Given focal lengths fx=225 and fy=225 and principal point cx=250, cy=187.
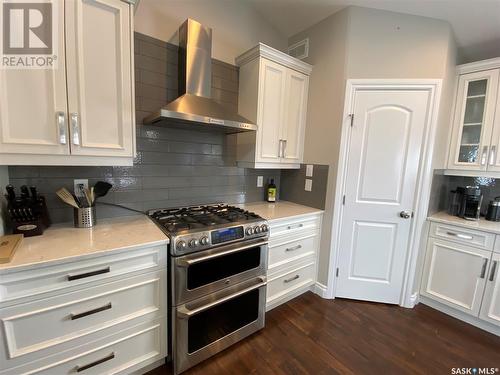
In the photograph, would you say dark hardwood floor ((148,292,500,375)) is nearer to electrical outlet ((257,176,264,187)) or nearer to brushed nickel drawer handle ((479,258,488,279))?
brushed nickel drawer handle ((479,258,488,279))

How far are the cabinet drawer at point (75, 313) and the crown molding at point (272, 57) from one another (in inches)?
79.5

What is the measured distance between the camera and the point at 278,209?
7.83 feet

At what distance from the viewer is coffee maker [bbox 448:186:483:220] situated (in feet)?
7.49

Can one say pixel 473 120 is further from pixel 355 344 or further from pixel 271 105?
pixel 355 344

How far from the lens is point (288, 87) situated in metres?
2.34

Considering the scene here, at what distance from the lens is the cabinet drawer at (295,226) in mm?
2047

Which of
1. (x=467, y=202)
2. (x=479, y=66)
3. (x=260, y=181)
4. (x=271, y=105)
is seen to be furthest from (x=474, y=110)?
(x=260, y=181)

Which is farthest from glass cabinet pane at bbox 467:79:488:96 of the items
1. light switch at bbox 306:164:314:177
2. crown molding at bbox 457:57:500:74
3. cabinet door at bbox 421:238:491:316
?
light switch at bbox 306:164:314:177

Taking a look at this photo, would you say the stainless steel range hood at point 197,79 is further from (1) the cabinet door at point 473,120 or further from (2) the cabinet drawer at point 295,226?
(1) the cabinet door at point 473,120

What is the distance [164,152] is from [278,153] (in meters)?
1.13

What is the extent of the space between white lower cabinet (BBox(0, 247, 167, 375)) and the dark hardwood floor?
0.39 m

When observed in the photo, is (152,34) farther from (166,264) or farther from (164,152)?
(166,264)

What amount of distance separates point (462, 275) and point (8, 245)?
11.4 feet

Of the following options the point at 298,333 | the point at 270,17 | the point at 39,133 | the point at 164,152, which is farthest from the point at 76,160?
the point at 270,17
